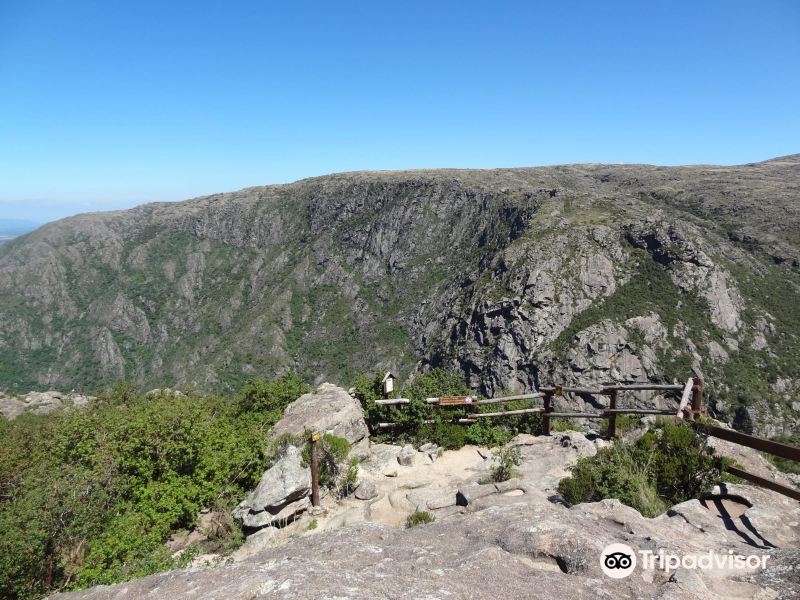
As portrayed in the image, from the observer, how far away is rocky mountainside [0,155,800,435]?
104m

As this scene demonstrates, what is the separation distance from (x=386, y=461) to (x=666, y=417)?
22.3ft

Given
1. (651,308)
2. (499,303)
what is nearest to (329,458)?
(499,303)

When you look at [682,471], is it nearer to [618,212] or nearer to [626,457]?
[626,457]

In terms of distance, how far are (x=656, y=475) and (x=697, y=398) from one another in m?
2.83

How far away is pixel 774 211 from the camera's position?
441 ft

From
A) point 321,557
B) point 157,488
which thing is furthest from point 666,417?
point 157,488

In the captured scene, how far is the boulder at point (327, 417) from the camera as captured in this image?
1184 centimetres

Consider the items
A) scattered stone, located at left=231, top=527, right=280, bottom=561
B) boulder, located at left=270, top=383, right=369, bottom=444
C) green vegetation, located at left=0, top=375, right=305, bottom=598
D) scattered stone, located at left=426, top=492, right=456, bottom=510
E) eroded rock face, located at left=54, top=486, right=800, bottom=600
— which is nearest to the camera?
eroded rock face, located at left=54, top=486, right=800, bottom=600

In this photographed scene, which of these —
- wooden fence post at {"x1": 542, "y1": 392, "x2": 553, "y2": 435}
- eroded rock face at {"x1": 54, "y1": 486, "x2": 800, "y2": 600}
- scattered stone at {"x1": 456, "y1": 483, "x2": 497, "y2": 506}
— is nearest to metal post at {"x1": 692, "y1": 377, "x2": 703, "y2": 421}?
eroded rock face at {"x1": 54, "y1": 486, "x2": 800, "y2": 600}

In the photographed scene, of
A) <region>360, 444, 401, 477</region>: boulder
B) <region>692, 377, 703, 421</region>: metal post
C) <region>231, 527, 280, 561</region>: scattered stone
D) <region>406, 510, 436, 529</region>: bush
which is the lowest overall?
<region>360, 444, 401, 477</region>: boulder

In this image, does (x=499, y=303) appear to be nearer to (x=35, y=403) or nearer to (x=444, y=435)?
(x=35, y=403)

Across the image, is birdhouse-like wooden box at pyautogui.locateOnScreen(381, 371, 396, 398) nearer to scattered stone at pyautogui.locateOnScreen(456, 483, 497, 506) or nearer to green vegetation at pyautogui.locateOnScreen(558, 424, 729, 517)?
scattered stone at pyautogui.locateOnScreen(456, 483, 497, 506)

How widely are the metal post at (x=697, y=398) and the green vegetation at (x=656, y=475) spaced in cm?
151

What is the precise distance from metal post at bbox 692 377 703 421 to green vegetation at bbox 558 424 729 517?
151cm
